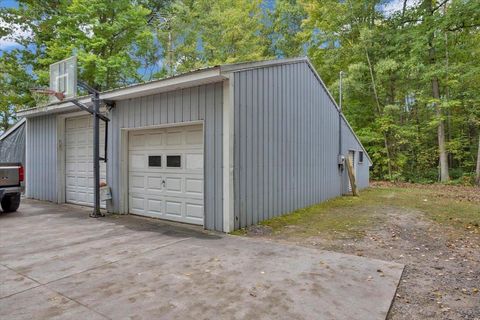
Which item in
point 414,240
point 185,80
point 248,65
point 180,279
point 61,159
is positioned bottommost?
point 414,240

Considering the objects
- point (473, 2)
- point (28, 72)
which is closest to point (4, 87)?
point (28, 72)

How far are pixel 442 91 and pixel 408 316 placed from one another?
739 inches

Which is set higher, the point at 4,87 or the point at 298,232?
the point at 4,87

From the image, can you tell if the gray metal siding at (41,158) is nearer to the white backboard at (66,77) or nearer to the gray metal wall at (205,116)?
the white backboard at (66,77)

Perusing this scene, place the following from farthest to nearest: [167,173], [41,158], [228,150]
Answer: [41,158] → [167,173] → [228,150]

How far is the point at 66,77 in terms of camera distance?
664 centimetres

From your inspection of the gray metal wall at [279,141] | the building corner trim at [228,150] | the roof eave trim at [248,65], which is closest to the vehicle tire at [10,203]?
the building corner trim at [228,150]

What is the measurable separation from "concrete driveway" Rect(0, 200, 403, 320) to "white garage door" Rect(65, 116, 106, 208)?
9.80 feet

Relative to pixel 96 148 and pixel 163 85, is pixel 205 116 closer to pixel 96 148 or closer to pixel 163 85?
pixel 163 85

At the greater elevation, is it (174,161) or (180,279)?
(174,161)

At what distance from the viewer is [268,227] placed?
5867 millimetres

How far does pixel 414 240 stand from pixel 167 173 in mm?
4737

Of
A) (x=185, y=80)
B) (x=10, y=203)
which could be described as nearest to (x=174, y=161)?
(x=185, y=80)

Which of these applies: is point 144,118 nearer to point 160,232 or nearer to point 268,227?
point 160,232
